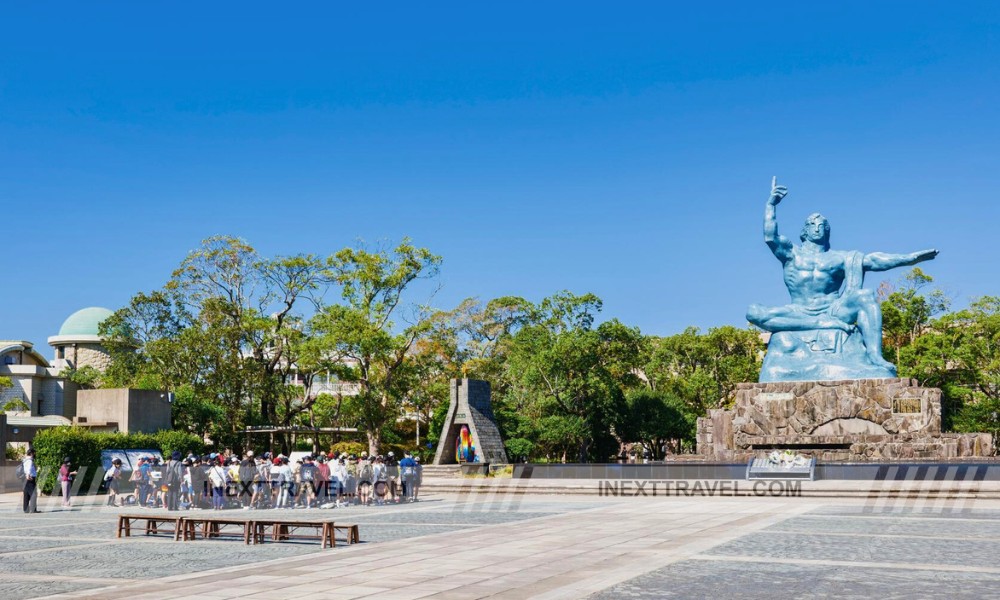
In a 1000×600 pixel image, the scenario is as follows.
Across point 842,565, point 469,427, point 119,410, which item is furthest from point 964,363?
point 842,565

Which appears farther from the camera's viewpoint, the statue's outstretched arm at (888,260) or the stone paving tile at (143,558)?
the statue's outstretched arm at (888,260)

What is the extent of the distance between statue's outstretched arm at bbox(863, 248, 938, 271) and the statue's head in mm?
1890

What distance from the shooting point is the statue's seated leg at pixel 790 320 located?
3644 centimetres

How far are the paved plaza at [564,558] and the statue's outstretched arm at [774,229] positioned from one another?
2071cm

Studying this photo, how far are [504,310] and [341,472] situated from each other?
38.6 metres

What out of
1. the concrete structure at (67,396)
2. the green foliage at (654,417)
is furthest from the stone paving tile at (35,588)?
the green foliage at (654,417)

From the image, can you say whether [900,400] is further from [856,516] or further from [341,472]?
[341,472]

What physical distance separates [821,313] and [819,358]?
1.90m

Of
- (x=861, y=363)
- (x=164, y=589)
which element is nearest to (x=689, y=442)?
(x=861, y=363)

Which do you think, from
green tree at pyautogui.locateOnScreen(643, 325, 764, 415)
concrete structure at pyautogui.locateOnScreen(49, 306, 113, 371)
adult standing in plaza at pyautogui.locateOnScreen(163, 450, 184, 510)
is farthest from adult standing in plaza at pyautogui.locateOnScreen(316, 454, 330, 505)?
concrete structure at pyautogui.locateOnScreen(49, 306, 113, 371)

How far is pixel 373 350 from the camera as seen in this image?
139ft

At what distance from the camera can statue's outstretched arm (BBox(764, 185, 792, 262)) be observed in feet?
123

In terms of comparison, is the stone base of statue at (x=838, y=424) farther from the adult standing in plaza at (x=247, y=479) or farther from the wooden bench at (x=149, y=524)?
the wooden bench at (x=149, y=524)

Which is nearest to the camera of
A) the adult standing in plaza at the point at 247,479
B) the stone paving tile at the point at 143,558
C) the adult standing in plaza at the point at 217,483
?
the stone paving tile at the point at 143,558
